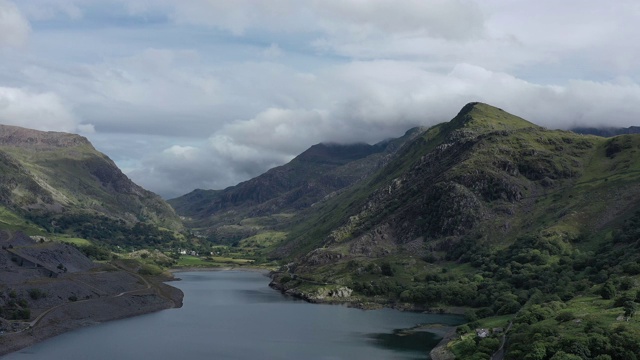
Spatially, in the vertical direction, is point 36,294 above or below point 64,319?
above

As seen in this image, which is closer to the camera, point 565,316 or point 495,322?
point 565,316

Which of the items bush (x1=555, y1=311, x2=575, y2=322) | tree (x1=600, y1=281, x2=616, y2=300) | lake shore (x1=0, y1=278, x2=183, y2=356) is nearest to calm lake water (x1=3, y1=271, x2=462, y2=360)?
lake shore (x1=0, y1=278, x2=183, y2=356)

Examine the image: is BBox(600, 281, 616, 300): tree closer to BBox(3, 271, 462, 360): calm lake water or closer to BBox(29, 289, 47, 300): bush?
BBox(3, 271, 462, 360): calm lake water

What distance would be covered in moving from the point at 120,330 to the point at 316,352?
58.4 meters

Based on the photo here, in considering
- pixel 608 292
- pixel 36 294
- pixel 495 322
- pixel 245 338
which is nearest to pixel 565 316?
pixel 608 292

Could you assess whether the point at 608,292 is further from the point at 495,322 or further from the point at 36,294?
the point at 36,294

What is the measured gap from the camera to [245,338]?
514 ft

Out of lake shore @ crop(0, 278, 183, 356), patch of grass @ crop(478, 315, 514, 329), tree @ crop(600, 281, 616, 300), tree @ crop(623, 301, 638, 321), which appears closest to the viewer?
tree @ crop(623, 301, 638, 321)

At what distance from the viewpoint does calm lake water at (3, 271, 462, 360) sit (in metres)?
137

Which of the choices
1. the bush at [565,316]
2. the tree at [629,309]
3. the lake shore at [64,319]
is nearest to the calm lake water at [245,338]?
the lake shore at [64,319]

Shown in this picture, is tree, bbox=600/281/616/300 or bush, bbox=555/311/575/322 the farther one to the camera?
tree, bbox=600/281/616/300

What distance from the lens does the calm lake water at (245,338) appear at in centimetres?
13700

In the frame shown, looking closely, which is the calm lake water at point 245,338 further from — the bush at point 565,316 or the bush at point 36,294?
the bush at point 565,316

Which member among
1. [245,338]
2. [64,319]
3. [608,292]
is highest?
[608,292]
